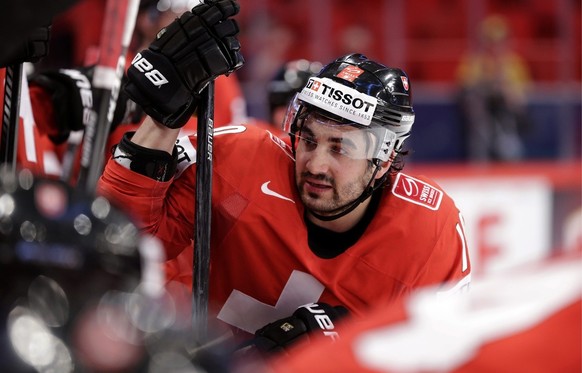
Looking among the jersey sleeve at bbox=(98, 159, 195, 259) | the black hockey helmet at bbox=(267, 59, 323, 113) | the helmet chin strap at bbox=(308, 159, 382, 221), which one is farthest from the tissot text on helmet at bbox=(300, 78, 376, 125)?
the black hockey helmet at bbox=(267, 59, 323, 113)

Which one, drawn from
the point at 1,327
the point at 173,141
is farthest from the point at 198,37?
the point at 1,327

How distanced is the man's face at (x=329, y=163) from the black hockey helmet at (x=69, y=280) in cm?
115

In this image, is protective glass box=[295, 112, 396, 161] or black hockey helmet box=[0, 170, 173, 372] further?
protective glass box=[295, 112, 396, 161]

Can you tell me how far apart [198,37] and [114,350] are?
1.09 m

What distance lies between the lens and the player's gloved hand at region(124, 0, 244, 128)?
5.91 ft

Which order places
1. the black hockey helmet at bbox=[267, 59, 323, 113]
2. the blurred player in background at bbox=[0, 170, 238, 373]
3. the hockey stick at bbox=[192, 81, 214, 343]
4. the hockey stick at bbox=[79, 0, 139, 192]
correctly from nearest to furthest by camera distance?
the blurred player in background at bbox=[0, 170, 238, 373] < the hockey stick at bbox=[192, 81, 214, 343] < the hockey stick at bbox=[79, 0, 139, 192] < the black hockey helmet at bbox=[267, 59, 323, 113]

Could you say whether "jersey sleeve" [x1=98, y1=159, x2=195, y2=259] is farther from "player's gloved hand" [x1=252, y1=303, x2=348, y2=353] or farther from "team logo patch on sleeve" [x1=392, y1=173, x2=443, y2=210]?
"team logo patch on sleeve" [x1=392, y1=173, x2=443, y2=210]

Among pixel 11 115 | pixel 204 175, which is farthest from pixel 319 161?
pixel 11 115

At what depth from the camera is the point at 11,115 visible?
1771 mm

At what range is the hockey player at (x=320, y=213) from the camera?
6.69 feet

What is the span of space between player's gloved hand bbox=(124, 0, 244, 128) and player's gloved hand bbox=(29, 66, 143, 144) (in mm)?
635

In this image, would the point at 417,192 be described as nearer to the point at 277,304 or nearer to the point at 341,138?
the point at 341,138

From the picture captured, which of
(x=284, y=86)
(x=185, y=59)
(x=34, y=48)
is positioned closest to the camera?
(x=34, y=48)

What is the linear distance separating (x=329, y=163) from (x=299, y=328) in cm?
38
